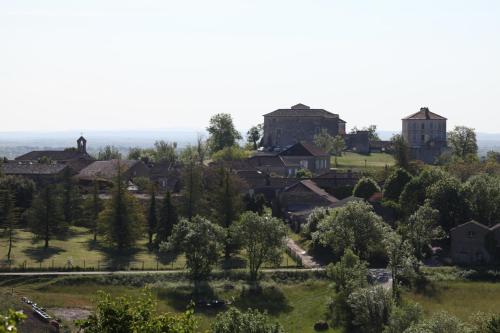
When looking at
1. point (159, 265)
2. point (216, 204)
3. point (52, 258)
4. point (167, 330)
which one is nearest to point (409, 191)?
point (216, 204)

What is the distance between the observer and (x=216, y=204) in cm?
6178

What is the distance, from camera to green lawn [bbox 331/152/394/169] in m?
103

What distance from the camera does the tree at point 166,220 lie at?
61906mm

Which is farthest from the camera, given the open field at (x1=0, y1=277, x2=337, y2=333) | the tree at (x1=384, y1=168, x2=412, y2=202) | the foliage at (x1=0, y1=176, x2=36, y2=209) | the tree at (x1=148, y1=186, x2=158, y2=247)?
the foliage at (x1=0, y1=176, x2=36, y2=209)

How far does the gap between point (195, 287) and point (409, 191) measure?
2302cm

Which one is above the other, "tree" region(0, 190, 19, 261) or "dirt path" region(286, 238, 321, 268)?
"tree" region(0, 190, 19, 261)

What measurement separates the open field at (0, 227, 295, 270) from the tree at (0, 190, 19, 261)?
2.51 ft

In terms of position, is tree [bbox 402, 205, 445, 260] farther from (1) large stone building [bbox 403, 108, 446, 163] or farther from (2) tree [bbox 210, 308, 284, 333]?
(1) large stone building [bbox 403, 108, 446, 163]

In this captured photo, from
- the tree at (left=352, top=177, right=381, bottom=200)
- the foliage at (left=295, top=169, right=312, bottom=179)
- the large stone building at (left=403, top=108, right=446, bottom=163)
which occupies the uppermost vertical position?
the large stone building at (left=403, top=108, right=446, bottom=163)

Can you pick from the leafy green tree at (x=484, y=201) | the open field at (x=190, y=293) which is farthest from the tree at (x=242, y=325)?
the leafy green tree at (x=484, y=201)

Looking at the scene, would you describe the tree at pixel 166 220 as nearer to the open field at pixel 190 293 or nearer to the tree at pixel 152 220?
the tree at pixel 152 220

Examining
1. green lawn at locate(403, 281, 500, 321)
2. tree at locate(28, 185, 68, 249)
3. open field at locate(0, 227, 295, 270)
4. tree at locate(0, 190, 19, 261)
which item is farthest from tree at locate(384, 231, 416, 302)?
tree at locate(0, 190, 19, 261)

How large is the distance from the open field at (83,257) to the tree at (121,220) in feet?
3.09

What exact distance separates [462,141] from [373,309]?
81.1 meters
